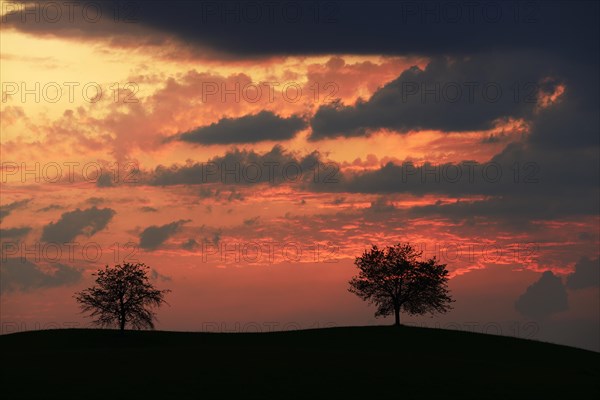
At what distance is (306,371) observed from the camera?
67.2m

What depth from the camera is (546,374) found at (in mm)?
74375

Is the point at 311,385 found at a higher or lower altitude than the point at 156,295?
lower

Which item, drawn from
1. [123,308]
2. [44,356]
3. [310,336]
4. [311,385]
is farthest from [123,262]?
[311,385]

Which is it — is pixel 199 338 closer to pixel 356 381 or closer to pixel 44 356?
pixel 44 356

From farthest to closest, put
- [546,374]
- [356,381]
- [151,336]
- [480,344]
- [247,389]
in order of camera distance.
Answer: [151,336] < [480,344] < [546,374] < [356,381] < [247,389]

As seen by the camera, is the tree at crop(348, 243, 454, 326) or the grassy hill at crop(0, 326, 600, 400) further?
the tree at crop(348, 243, 454, 326)

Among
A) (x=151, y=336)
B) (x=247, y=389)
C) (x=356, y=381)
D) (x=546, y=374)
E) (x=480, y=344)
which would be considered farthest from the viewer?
(x=151, y=336)

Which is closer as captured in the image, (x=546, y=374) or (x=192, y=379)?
(x=192, y=379)

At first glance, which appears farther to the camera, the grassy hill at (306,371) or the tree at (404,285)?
the tree at (404,285)

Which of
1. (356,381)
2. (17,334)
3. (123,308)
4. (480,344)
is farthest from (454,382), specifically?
(17,334)

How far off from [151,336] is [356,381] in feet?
145

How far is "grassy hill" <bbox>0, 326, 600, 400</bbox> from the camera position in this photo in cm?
5919

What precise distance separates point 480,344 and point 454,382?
103ft

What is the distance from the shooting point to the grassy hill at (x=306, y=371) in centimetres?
5919
